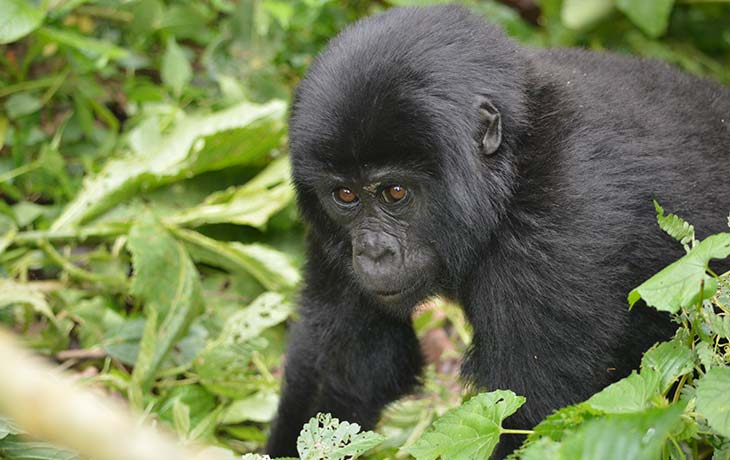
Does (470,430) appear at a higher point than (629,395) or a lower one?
A: lower

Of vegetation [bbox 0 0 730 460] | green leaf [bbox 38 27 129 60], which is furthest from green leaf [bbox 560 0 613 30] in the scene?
green leaf [bbox 38 27 129 60]

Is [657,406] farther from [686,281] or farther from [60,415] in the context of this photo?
[60,415]

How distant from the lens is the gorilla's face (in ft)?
11.5

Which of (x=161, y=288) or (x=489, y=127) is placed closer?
(x=489, y=127)

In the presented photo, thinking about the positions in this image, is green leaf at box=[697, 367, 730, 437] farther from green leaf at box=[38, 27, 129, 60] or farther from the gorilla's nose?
green leaf at box=[38, 27, 129, 60]

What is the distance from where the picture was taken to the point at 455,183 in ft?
11.1

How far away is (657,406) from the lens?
8.77ft

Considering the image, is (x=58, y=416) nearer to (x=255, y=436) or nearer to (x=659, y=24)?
(x=255, y=436)

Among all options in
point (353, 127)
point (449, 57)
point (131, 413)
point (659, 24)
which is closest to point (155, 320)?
point (131, 413)

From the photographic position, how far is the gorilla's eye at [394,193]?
11.5 feet

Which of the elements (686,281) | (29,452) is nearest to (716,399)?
(686,281)

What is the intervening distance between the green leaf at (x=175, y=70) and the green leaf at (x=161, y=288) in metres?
1.66

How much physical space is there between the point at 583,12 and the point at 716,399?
4.97 meters

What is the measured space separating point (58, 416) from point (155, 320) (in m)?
3.19
